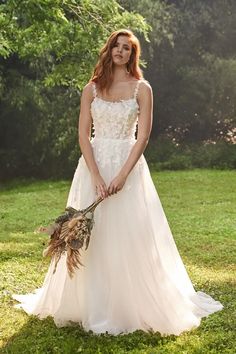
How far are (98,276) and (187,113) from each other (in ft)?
57.7

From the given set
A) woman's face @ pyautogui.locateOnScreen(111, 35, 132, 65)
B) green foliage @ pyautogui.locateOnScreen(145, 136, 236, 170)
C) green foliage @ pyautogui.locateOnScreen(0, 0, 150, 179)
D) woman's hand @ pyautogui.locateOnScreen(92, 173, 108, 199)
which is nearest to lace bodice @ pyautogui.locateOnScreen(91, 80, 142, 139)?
woman's face @ pyautogui.locateOnScreen(111, 35, 132, 65)

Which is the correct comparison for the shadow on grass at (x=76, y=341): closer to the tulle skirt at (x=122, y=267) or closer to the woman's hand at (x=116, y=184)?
the tulle skirt at (x=122, y=267)

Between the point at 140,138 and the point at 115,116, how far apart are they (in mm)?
274

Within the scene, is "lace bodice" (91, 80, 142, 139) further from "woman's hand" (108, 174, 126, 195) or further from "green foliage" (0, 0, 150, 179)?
"green foliage" (0, 0, 150, 179)

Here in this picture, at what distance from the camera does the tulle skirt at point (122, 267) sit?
452cm

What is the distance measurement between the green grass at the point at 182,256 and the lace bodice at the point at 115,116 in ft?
5.35

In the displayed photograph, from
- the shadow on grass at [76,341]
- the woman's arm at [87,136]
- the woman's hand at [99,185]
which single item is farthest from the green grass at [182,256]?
Answer: the woman's arm at [87,136]

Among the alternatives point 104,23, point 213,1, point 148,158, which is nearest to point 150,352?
point 104,23

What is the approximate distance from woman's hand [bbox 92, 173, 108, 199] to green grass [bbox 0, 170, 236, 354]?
44.0 inches

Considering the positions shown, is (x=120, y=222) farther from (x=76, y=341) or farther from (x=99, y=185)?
(x=76, y=341)

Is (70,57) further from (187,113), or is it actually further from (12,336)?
(187,113)

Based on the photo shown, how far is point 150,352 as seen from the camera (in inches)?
165

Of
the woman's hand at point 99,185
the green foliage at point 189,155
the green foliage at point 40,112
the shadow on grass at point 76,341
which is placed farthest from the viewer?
the green foliage at point 189,155

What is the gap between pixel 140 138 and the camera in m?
4.54
